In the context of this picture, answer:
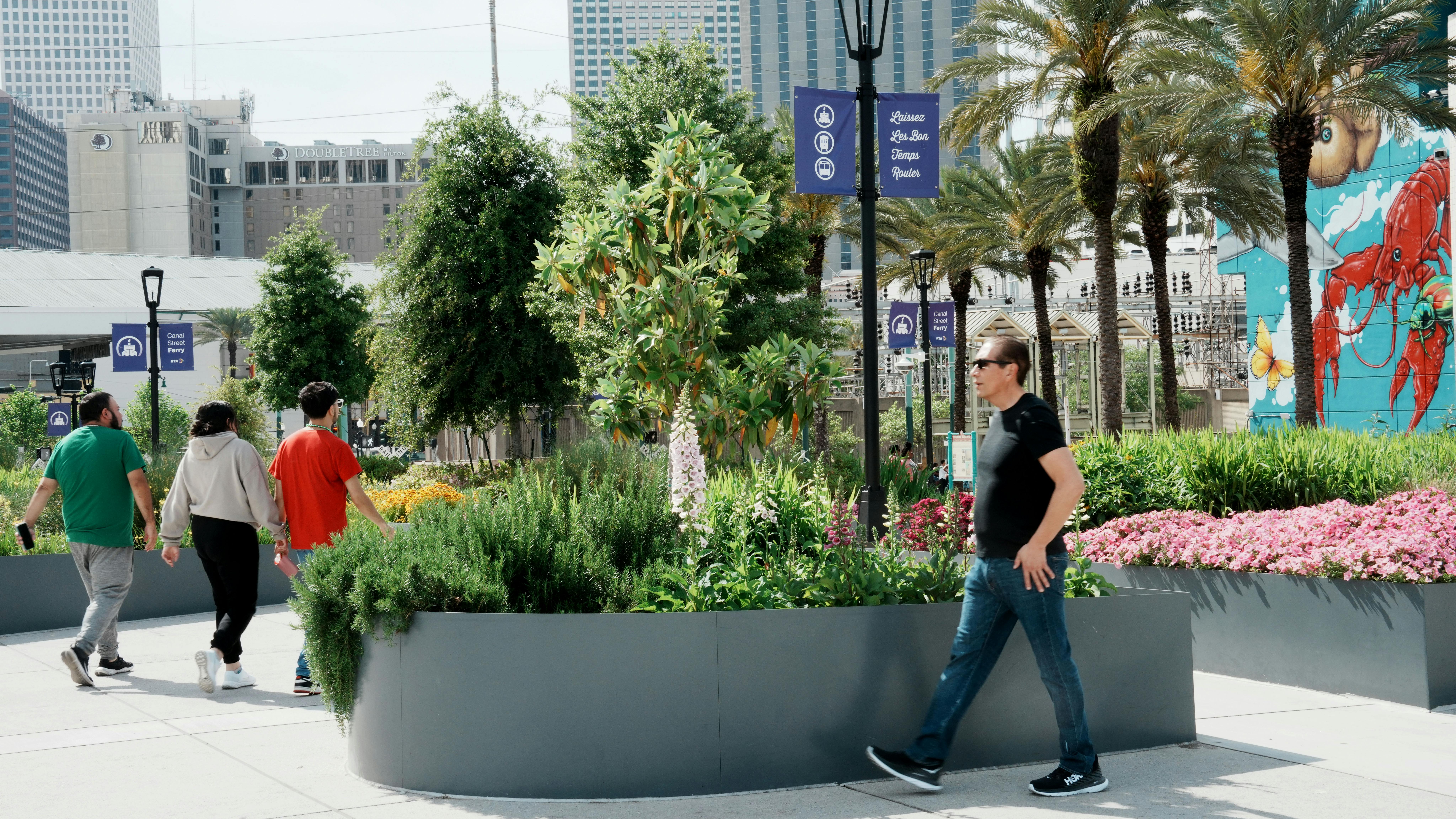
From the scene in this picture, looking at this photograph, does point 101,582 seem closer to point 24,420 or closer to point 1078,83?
point 1078,83

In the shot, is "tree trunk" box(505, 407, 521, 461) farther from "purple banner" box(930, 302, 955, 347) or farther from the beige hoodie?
the beige hoodie

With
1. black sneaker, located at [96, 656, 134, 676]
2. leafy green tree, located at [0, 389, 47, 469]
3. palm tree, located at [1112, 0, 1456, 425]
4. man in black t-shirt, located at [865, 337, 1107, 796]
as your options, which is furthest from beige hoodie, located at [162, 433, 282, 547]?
leafy green tree, located at [0, 389, 47, 469]

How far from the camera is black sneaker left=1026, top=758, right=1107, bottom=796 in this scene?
5051mm

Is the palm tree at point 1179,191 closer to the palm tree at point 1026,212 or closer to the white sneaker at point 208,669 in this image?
the palm tree at point 1026,212

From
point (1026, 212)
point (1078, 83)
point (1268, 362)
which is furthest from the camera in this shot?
point (1268, 362)

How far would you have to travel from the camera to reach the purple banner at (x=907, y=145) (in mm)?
11227

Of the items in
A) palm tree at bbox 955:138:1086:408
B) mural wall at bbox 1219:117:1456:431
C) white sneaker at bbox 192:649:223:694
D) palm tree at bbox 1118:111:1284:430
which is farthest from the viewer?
mural wall at bbox 1219:117:1456:431

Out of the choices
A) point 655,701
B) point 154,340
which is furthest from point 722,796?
point 154,340

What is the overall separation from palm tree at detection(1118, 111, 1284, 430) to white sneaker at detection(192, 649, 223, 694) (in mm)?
22398

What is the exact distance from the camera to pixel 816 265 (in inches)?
1336

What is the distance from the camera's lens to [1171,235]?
37.6m

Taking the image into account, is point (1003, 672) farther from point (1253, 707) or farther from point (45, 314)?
point (45, 314)

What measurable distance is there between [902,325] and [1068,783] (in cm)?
2205

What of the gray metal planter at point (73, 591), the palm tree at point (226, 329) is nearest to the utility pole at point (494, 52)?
the palm tree at point (226, 329)
